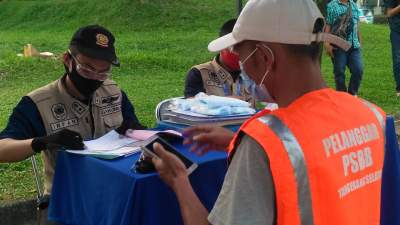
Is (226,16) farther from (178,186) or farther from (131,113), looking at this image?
(178,186)

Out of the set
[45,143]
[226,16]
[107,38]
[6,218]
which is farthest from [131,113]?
[226,16]

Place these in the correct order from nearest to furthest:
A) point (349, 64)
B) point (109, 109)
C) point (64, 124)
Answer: point (64, 124)
point (109, 109)
point (349, 64)

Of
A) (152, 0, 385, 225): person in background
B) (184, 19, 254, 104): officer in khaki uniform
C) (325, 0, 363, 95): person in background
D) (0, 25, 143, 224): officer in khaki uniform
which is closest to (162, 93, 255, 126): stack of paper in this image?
(0, 25, 143, 224): officer in khaki uniform

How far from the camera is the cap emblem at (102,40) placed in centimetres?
291

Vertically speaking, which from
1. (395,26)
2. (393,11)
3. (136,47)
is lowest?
(136,47)

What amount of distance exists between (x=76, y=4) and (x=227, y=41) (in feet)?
65.7

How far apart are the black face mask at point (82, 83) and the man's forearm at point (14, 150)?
462 millimetres

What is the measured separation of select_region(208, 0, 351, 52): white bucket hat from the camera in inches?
59.8

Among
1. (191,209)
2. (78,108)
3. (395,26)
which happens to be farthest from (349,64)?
(191,209)

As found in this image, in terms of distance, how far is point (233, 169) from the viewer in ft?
4.82

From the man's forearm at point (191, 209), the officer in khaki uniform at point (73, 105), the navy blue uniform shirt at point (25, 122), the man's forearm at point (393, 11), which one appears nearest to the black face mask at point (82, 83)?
the officer in khaki uniform at point (73, 105)

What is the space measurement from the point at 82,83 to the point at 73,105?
5.4 inches

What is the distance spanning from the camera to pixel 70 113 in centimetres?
296

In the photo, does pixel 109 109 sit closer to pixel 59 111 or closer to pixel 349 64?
pixel 59 111
